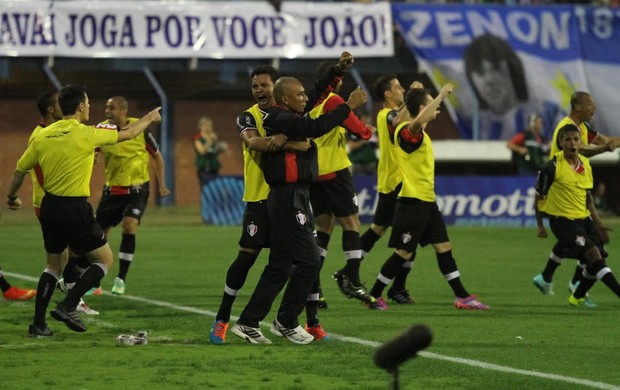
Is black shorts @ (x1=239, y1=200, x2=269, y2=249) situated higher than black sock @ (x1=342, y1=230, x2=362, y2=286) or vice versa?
black shorts @ (x1=239, y1=200, x2=269, y2=249)

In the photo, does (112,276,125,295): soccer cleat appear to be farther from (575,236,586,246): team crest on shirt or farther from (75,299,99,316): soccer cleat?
(575,236,586,246): team crest on shirt

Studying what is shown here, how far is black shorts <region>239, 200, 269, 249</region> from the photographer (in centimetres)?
1083

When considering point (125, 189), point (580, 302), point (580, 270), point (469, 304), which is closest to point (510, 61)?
point (580, 270)

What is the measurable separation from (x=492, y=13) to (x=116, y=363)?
22.7 meters

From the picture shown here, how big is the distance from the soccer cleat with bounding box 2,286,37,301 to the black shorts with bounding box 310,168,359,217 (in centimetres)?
317

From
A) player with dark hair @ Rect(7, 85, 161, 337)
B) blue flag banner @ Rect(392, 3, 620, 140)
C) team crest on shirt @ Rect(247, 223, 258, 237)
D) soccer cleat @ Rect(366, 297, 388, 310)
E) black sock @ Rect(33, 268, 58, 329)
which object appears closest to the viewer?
team crest on shirt @ Rect(247, 223, 258, 237)

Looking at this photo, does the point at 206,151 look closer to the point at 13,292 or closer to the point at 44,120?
the point at 13,292

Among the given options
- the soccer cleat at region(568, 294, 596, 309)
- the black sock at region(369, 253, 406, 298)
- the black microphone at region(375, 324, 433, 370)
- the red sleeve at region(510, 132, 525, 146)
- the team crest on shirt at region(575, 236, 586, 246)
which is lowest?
the soccer cleat at region(568, 294, 596, 309)

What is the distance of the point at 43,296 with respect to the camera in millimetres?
11484

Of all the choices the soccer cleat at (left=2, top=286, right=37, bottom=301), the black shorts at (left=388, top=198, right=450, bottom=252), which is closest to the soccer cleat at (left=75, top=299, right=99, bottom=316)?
the soccer cleat at (left=2, top=286, right=37, bottom=301)

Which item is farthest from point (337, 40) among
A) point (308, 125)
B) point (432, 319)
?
point (308, 125)

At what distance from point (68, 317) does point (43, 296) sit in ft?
1.15

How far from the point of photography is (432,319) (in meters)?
12.8

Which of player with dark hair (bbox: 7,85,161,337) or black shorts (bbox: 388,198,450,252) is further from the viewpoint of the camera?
black shorts (bbox: 388,198,450,252)
